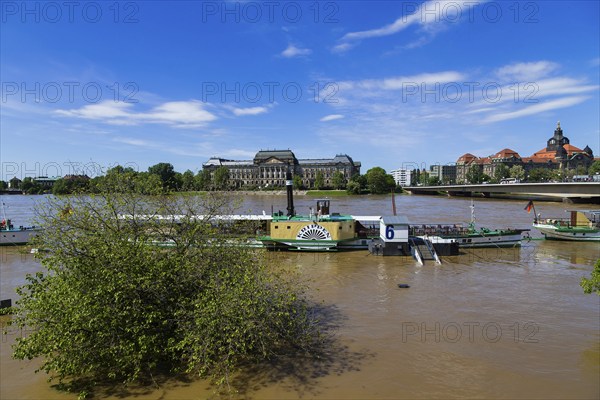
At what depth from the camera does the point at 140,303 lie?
36.6 feet

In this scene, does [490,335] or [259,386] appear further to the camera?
[490,335]

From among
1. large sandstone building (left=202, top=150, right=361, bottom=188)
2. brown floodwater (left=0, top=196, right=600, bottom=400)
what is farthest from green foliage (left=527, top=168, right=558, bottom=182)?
brown floodwater (left=0, top=196, right=600, bottom=400)

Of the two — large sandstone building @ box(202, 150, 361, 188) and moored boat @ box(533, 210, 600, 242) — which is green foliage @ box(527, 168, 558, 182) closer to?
large sandstone building @ box(202, 150, 361, 188)

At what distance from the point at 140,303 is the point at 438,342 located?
11172mm

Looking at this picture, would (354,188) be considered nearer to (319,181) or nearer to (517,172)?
(319,181)

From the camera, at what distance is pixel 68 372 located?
1122 cm

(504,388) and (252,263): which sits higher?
(252,263)

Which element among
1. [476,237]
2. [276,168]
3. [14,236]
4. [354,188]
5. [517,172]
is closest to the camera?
[476,237]

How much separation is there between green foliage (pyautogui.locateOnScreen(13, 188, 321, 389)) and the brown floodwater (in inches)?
44.0

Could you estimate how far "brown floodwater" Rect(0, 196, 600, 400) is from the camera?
1152 centimetres

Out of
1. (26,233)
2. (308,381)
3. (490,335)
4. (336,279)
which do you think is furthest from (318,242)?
(26,233)

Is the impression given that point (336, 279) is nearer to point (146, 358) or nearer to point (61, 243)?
point (146, 358)

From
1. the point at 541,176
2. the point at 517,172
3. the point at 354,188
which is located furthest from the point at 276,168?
the point at 541,176

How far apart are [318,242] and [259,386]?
22.5m
